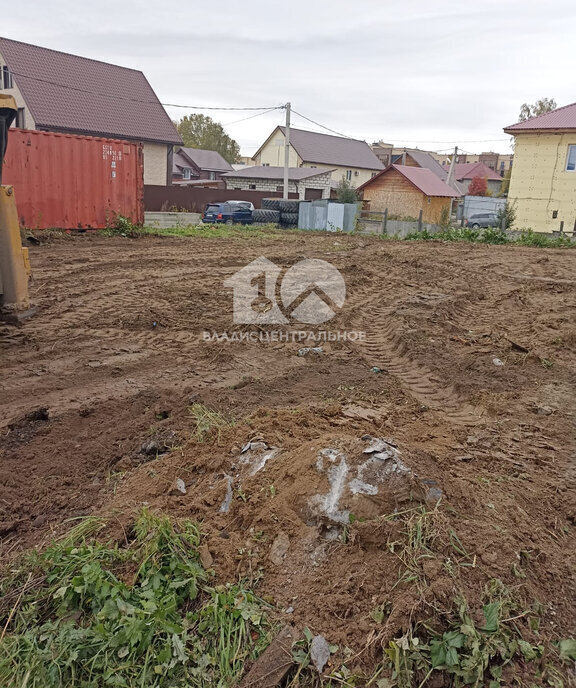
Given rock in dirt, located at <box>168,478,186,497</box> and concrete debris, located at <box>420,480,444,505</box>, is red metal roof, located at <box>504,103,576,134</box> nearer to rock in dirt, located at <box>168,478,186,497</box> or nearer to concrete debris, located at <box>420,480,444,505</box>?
concrete debris, located at <box>420,480,444,505</box>

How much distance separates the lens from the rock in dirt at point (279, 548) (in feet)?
9.71

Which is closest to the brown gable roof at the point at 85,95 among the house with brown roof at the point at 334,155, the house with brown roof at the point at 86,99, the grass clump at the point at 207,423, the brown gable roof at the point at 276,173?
the house with brown roof at the point at 86,99

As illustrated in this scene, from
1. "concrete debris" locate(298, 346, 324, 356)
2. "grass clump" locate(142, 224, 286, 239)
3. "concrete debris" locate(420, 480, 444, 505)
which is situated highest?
"grass clump" locate(142, 224, 286, 239)

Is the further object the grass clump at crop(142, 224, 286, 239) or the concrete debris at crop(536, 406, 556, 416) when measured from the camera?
the grass clump at crop(142, 224, 286, 239)

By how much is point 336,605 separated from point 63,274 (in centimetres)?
946

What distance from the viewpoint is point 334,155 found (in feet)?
183

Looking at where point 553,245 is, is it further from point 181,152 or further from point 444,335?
point 181,152

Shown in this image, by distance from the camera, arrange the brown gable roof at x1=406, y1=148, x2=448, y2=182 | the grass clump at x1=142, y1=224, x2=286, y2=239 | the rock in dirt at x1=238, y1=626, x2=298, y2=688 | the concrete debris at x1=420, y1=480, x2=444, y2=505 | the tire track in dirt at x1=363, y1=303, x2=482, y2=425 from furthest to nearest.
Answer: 1. the brown gable roof at x1=406, y1=148, x2=448, y2=182
2. the grass clump at x1=142, y1=224, x2=286, y2=239
3. the tire track in dirt at x1=363, y1=303, x2=482, y2=425
4. the concrete debris at x1=420, y1=480, x2=444, y2=505
5. the rock in dirt at x1=238, y1=626, x2=298, y2=688

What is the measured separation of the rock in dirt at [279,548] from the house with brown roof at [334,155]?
2015 inches

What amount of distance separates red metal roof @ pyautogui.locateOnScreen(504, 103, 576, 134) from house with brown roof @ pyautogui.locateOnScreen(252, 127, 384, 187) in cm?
2449

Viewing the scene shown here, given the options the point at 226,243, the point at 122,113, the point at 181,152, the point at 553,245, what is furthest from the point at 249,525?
the point at 181,152

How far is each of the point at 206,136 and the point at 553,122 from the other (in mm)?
53625

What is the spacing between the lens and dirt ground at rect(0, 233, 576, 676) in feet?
9.54

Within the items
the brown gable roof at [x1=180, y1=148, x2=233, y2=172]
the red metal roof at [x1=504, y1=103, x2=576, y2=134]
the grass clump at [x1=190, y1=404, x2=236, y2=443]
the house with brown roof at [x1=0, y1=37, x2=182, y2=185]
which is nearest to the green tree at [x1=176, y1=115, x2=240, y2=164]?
the brown gable roof at [x1=180, y1=148, x2=233, y2=172]
